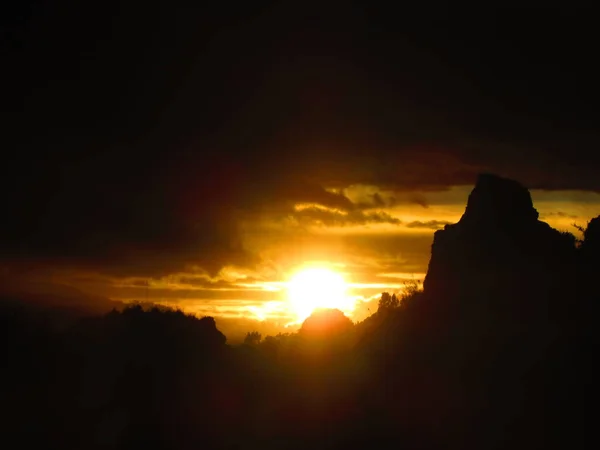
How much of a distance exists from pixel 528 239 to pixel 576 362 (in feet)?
78.7

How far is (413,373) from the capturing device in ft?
298

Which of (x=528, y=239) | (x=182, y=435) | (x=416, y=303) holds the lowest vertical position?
(x=182, y=435)

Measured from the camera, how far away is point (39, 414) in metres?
141

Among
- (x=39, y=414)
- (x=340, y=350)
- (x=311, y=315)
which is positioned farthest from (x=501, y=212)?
(x=39, y=414)

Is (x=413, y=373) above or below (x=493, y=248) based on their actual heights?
below

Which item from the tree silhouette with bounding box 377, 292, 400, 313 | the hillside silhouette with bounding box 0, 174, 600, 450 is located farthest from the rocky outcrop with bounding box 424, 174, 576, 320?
the tree silhouette with bounding box 377, 292, 400, 313

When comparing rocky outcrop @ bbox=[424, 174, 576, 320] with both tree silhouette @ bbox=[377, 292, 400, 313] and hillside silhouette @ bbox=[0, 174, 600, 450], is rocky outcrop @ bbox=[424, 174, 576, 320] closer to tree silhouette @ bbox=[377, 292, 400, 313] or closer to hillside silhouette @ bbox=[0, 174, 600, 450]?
hillside silhouette @ bbox=[0, 174, 600, 450]

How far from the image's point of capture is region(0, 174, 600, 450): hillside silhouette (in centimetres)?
7600

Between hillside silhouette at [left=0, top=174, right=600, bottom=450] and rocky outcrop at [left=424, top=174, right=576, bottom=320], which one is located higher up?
rocky outcrop at [left=424, top=174, right=576, bottom=320]

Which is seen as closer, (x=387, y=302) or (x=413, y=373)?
(x=413, y=373)

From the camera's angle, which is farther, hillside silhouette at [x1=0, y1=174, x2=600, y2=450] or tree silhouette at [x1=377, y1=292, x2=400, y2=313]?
tree silhouette at [x1=377, y1=292, x2=400, y2=313]

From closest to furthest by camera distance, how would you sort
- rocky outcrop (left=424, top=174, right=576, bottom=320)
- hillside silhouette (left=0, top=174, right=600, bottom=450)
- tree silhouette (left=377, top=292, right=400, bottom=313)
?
hillside silhouette (left=0, top=174, right=600, bottom=450), rocky outcrop (left=424, top=174, right=576, bottom=320), tree silhouette (left=377, top=292, right=400, bottom=313)

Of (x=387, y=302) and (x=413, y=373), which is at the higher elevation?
(x=387, y=302)

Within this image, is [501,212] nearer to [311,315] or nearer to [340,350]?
[340,350]
